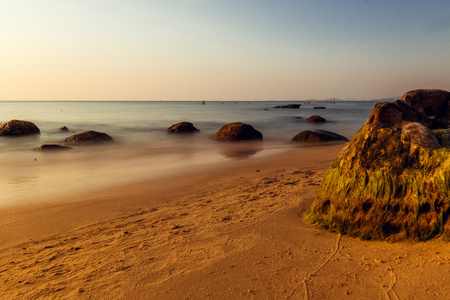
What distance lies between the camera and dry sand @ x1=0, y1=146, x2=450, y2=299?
7.92 ft

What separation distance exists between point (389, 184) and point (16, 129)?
67.6 ft

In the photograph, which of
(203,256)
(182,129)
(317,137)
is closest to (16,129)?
(182,129)

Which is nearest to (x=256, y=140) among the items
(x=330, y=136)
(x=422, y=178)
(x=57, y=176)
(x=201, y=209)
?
(x=330, y=136)

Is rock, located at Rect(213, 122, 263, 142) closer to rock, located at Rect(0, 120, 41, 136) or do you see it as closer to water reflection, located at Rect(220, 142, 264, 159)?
water reflection, located at Rect(220, 142, 264, 159)

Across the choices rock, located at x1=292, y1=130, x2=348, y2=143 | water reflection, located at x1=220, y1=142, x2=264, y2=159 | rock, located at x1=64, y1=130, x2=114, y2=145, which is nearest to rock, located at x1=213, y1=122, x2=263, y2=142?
water reflection, located at x1=220, y1=142, x2=264, y2=159

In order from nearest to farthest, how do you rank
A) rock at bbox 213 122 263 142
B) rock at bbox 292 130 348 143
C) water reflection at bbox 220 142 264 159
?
1. water reflection at bbox 220 142 264 159
2. rock at bbox 292 130 348 143
3. rock at bbox 213 122 263 142

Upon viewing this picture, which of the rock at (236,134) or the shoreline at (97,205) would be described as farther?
the rock at (236,134)

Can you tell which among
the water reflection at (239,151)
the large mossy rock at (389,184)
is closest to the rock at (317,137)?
the water reflection at (239,151)

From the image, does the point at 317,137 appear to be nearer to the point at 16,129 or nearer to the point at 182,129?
the point at 182,129

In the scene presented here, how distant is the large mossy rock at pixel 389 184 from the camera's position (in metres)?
2.88

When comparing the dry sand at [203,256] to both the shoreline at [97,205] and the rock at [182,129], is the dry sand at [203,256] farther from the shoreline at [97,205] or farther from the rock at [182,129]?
the rock at [182,129]

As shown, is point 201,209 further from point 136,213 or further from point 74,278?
point 74,278

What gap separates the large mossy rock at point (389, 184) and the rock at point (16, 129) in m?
19.5

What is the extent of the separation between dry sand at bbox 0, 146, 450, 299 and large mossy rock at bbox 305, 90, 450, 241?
0.61 ft
